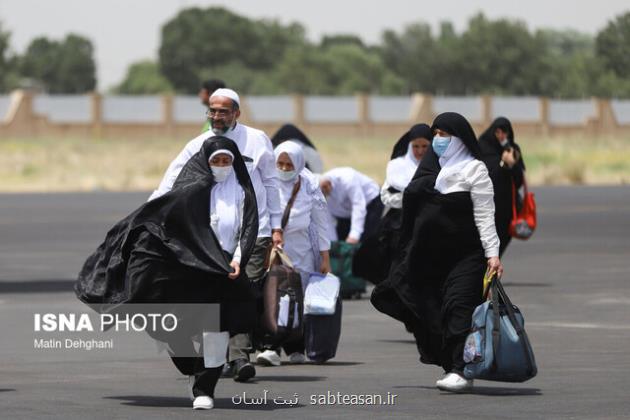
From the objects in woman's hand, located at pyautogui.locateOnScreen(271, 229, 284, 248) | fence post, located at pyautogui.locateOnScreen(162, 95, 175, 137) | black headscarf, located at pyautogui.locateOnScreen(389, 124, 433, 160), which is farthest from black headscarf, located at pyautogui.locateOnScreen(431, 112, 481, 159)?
fence post, located at pyautogui.locateOnScreen(162, 95, 175, 137)

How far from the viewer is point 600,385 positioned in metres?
11.1

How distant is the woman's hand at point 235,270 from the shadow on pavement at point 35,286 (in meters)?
9.37

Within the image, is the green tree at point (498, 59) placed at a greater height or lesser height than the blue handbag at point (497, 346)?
lesser

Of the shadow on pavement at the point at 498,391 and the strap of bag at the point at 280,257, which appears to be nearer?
the shadow on pavement at the point at 498,391

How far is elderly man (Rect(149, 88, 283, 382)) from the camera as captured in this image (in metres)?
11.4

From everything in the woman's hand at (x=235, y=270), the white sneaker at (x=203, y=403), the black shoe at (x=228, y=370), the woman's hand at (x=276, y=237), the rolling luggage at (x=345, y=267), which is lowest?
the rolling luggage at (x=345, y=267)

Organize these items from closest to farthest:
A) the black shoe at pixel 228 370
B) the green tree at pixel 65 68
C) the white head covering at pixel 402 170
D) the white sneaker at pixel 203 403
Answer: the white sneaker at pixel 203 403
the black shoe at pixel 228 370
the white head covering at pixel 402 170
the green tree at pixel 65 68

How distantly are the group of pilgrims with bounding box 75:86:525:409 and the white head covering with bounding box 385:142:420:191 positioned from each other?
1.36 meters

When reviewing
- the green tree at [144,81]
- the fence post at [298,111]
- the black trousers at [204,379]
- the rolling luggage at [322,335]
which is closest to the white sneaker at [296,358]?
the rolling luggage at [322,335]

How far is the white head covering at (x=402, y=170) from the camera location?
14773 mm

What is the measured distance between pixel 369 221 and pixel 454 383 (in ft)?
21.9

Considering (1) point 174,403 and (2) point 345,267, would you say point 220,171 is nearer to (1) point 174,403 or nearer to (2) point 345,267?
(1) point 174,403

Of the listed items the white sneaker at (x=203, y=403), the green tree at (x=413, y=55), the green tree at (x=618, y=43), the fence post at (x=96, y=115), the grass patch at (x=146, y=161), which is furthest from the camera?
the green tree at (x=413, y=55)

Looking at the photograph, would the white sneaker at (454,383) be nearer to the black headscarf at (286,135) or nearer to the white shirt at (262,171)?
the white shirt at (262,171)
